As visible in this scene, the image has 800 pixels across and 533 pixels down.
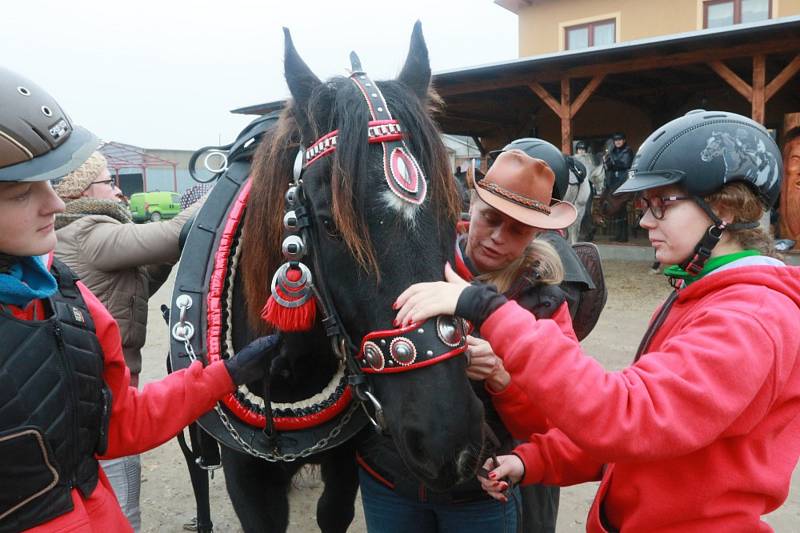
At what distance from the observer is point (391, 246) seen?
1.36m

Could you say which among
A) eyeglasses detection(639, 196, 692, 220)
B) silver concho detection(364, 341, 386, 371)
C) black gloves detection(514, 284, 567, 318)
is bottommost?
silver concho detection(364, 341, 386, 371)

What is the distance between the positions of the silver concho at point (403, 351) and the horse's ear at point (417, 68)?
881mm

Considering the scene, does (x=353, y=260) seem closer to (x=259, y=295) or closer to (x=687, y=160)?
(x=259, y=295)

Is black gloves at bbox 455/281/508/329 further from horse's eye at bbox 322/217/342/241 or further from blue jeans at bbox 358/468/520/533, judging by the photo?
blue jeans at bbox 358/468/520/533

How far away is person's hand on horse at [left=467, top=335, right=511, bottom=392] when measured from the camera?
154 cm

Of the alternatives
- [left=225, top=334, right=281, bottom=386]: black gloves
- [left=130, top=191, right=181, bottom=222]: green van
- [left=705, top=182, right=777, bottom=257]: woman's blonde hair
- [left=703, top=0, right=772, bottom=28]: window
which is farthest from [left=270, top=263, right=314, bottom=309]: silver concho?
[left=130, top=191, right=181, bottom=222]: green van

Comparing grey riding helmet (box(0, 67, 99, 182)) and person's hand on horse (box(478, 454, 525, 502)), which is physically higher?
grey riding helmet (box(0, 67, 99, 182))

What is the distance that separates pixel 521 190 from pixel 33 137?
128cm

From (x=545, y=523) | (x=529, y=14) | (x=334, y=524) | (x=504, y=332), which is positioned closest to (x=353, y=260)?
(x=504, y=332)

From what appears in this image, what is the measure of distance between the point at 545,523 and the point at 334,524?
1.00 metres

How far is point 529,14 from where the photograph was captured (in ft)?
57.9

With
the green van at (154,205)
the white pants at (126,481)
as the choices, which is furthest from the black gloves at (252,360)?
the green van at (154,205)

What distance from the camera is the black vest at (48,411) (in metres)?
1.17

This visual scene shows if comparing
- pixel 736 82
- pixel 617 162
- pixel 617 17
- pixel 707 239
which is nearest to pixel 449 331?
pixel 707 239
